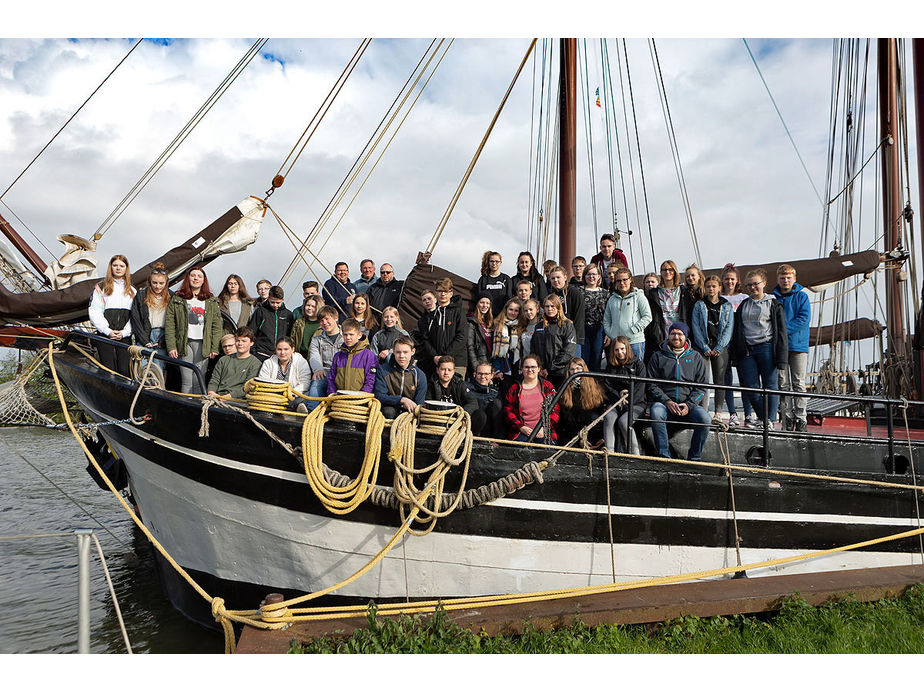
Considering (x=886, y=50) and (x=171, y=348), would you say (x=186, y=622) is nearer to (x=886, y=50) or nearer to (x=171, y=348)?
(x=171, y=348)

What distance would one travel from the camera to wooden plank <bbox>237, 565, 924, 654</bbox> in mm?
3707

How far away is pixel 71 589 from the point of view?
7211 mm

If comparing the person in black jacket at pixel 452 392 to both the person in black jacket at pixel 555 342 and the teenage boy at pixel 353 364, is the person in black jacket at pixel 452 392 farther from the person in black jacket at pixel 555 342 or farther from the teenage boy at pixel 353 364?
the person in black jacket at pixel 555 342

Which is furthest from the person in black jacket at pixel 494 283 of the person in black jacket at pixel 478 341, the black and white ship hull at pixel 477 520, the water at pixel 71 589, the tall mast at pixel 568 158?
the water at pixel 71 589

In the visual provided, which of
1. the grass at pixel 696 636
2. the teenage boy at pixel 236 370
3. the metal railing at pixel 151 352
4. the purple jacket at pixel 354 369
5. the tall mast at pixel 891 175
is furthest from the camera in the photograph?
the tall mast at pixel 891 175

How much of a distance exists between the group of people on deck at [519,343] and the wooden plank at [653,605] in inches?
42.4

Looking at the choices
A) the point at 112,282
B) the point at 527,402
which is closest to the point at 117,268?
the point at 112,282

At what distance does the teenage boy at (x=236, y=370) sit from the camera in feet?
18.6

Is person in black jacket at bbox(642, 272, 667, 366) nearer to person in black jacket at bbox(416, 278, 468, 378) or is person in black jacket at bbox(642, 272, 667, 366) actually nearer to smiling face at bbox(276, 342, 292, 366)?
person in black jacket at bbox(416, 278, 468, 378)

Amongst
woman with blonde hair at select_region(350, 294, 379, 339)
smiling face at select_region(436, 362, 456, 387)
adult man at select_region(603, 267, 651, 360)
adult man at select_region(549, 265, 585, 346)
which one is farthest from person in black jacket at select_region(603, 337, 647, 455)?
woman with blonde hair at select_region(350, 294, 379, 339)

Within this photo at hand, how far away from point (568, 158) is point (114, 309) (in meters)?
7.56

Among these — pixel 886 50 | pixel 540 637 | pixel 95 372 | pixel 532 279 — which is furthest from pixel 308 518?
pixel 886 50

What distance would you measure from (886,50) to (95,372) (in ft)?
52.2

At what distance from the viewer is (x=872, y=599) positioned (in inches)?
169
